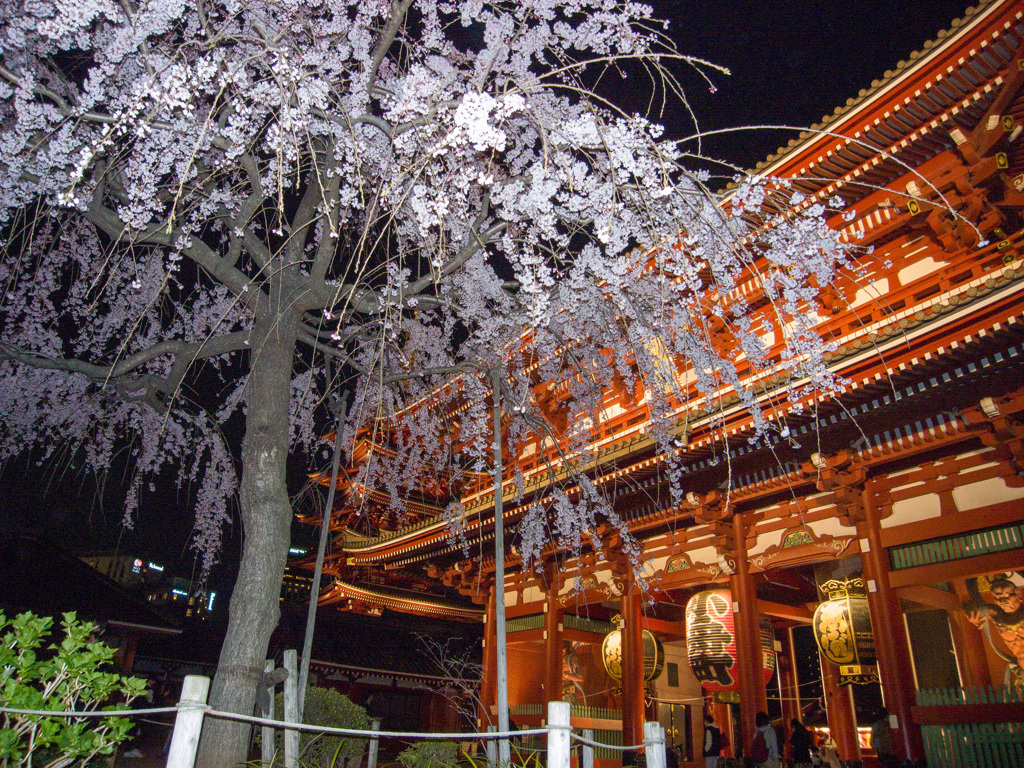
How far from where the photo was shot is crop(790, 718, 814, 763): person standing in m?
6.83

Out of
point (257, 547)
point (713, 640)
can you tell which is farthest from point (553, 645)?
point (257, 547)

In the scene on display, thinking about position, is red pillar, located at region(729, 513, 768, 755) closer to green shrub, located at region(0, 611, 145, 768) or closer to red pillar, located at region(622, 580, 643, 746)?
red pillar, located at region(622, 580, 643, 746)

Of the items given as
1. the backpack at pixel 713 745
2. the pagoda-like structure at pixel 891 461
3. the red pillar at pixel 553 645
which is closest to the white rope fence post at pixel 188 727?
the pagoda-like structure at pixel 891 461

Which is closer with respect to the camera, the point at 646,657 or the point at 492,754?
the point at 492,754

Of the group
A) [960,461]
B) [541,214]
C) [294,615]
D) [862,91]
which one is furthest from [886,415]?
[294,615]

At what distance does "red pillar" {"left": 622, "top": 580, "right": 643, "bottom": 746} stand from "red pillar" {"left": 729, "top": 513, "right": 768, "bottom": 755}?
61.8 inches

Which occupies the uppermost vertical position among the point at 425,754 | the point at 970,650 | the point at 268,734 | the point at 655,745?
the point at 970,650

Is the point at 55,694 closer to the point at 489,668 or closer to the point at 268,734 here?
the point at 268,734

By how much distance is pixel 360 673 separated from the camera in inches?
653

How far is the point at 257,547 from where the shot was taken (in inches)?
155

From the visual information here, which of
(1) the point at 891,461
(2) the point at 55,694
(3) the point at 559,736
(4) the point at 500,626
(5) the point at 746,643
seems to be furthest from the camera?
(5) the point at 746,643

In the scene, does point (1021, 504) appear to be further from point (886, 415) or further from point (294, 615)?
point (294, 615)

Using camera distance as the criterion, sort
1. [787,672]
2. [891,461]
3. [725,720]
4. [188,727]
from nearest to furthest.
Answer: [188,727], [891,461], [725,720], [787,672]

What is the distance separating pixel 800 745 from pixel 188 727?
704 centimetres
